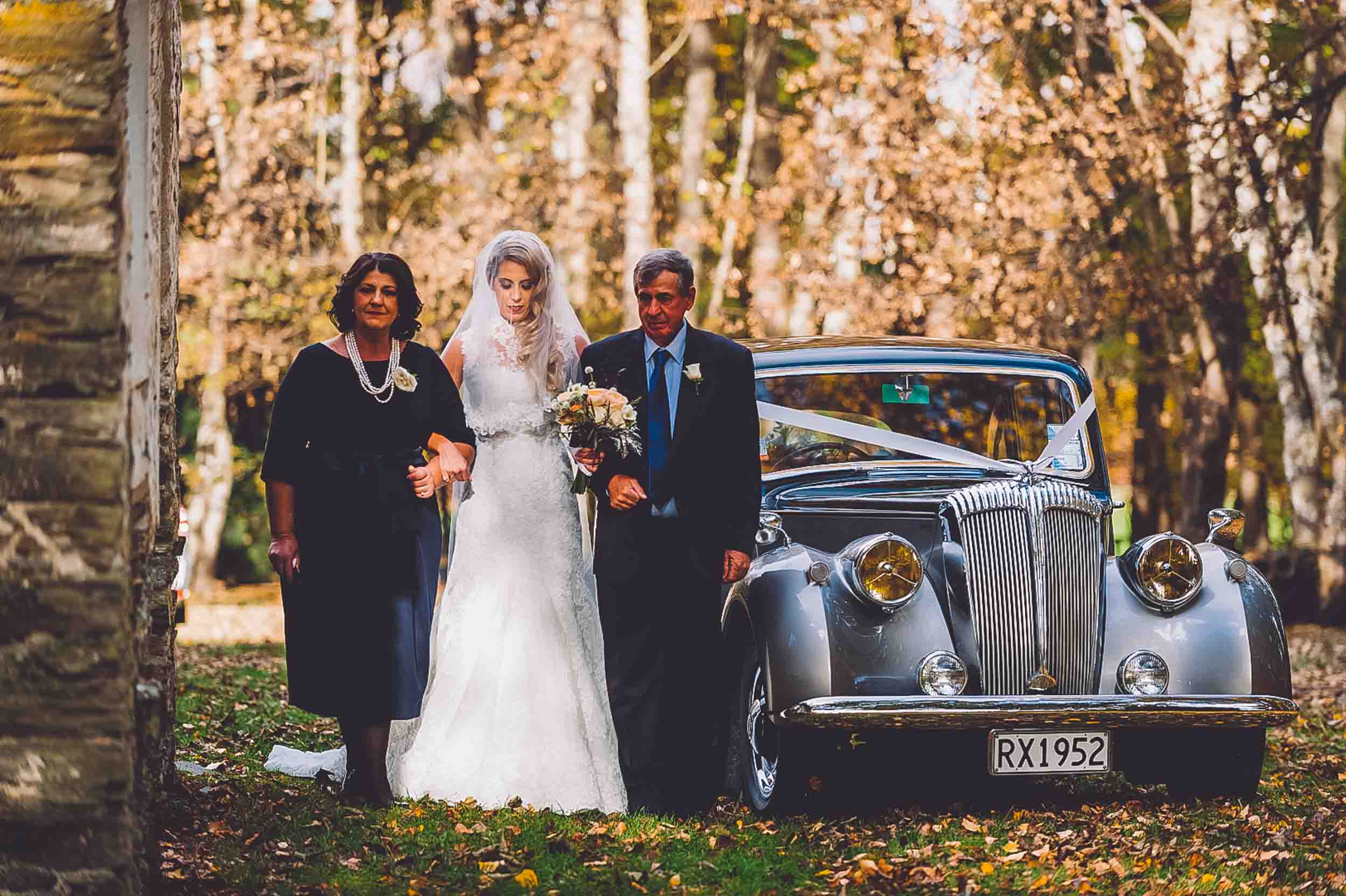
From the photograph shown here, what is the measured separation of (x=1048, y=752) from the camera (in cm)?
631

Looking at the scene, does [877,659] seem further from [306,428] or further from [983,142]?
[983,142]

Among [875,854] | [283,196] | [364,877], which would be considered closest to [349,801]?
[364,877]

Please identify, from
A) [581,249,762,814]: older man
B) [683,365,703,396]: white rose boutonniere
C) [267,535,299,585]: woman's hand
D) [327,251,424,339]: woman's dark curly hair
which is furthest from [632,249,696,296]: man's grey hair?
[267,535,299,585]: woman's hand

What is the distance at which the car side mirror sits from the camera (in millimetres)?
7082

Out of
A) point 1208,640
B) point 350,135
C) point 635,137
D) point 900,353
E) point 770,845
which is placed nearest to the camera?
point 770,845

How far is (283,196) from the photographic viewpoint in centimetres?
2147

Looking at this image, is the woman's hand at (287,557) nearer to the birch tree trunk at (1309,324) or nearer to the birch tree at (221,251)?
the birch tree trunk at (1309,324)

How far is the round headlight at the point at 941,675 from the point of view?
20.5 feet

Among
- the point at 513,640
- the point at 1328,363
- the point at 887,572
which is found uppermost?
the point at 1328,363

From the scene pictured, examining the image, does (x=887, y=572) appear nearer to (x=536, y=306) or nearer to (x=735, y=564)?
(x=735, y=564)

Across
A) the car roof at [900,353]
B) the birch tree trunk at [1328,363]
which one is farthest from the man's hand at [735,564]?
the birch tree trunk at [1328,363]

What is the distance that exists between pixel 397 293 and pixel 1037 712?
2.99m

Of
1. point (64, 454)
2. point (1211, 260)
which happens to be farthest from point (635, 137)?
point (64, 454)

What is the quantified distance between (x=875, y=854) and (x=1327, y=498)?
692 inches
